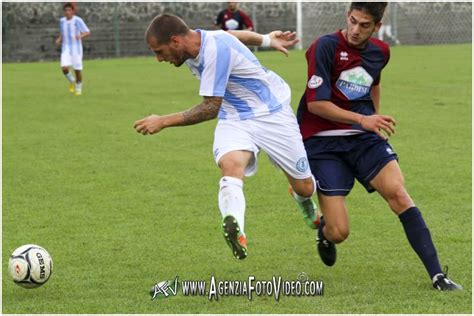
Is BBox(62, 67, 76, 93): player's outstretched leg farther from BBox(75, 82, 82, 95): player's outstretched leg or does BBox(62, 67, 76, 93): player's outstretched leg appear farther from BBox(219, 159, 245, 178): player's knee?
BBox(219, 159, 245, 178): player's knee

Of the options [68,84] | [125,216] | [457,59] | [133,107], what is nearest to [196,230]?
[125,216]

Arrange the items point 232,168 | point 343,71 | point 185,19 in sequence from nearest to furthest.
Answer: point 232,168 < point 343,71 < point 185,19

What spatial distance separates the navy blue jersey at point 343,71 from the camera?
683 cm

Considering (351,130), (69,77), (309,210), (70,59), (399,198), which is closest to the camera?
(399,198)

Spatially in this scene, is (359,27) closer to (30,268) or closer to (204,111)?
(204,111)

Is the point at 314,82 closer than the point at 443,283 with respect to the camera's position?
No

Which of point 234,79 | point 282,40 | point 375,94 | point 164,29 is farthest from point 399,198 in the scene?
point 164,29

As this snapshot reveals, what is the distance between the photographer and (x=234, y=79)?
6.78 metres

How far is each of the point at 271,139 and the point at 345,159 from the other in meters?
0.67

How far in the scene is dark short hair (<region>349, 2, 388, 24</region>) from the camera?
6559mm

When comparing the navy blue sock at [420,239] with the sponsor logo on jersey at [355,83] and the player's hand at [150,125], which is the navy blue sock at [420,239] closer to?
the sponsor logo on jersey at [355,83]

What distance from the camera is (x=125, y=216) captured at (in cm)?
956

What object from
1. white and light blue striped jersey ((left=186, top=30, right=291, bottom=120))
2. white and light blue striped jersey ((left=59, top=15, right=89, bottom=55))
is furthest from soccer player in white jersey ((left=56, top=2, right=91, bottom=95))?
white and light blue striped jersey ((left=186, top=30, right=291, bottom=120))

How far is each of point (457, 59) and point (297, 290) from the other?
2363cm
